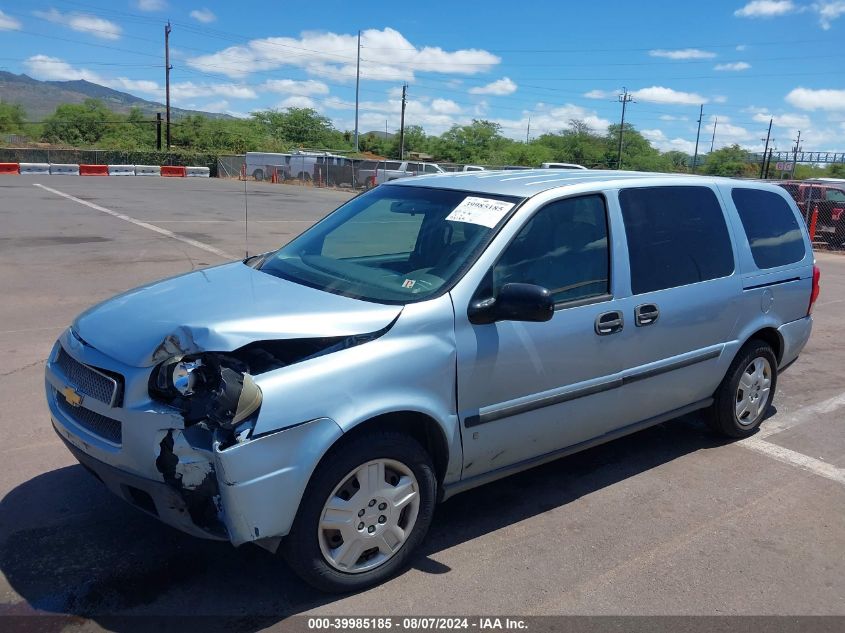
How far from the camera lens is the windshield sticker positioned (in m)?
3.71

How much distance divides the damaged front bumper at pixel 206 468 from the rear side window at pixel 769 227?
3.50 metres

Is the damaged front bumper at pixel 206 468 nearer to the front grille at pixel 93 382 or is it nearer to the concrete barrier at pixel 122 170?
the front grille at pixel 93 382

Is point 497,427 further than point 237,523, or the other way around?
point 497,427

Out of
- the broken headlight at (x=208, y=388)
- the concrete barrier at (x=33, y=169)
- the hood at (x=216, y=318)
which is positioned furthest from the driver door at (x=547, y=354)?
the concrete barrier at (x=33, y=169)

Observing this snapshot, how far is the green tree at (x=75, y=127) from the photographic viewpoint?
75125mm

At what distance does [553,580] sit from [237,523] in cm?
152

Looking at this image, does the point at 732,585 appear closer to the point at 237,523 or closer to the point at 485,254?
the point at 485,254

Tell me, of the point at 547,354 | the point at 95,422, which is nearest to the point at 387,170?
the point at 547,354

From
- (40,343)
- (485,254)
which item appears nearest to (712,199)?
(485,254)

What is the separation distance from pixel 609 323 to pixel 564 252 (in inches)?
18.3

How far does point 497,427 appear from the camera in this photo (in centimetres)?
356

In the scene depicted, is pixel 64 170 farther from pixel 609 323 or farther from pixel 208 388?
pixel 208 388

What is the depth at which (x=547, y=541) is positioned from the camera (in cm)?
375

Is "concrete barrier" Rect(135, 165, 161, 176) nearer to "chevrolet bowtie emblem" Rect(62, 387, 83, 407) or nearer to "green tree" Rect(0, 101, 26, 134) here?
"green tree" Rect(0, 101, 26, 134)
